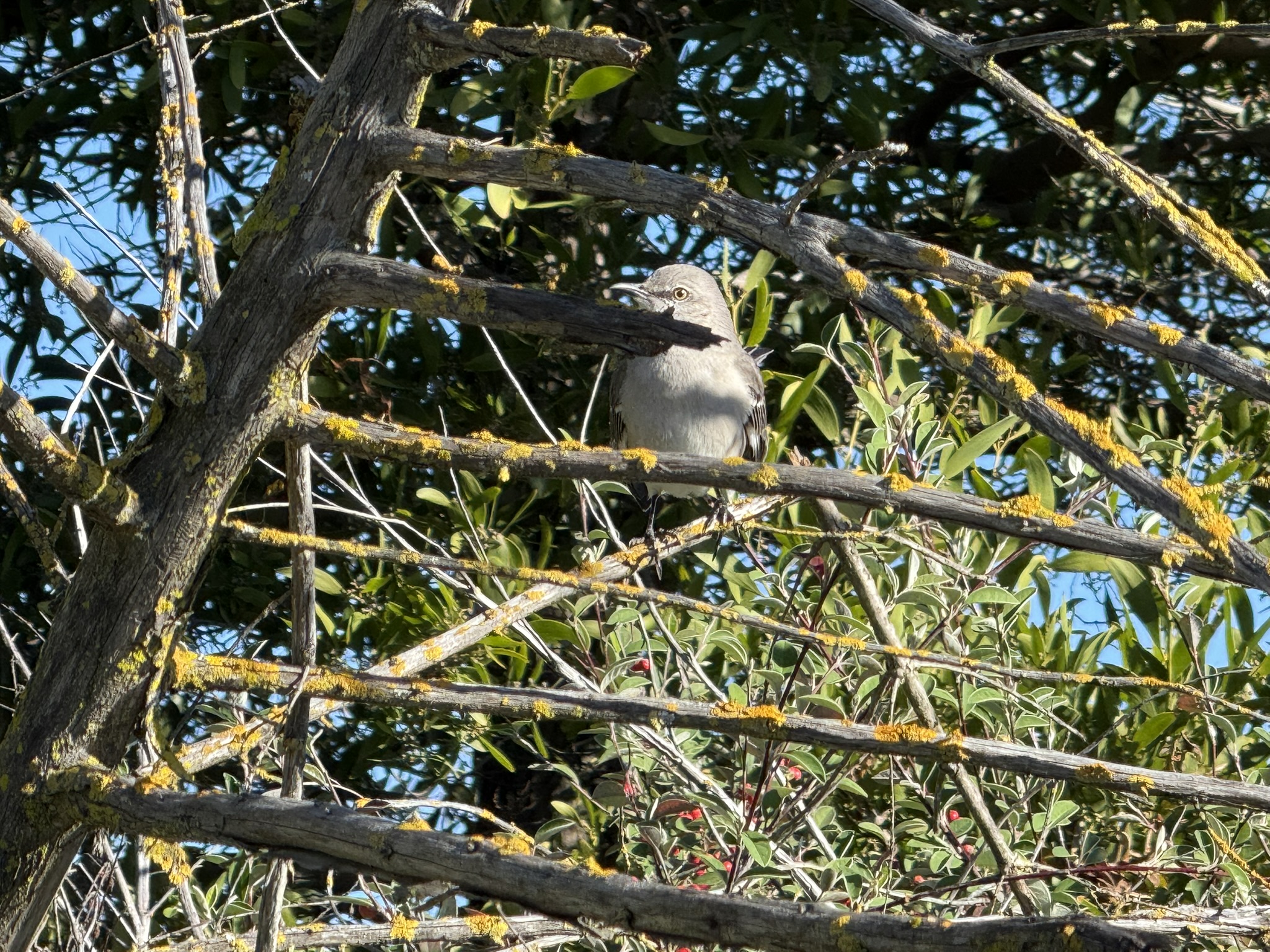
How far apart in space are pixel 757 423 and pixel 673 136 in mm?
1250

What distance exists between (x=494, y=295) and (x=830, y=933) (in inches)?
28.3

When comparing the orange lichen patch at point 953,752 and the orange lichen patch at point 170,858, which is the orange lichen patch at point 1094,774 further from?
the orange lichen patch at point 170,858

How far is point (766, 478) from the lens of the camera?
1362 millimetres

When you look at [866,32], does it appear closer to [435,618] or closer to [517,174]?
[435,618]

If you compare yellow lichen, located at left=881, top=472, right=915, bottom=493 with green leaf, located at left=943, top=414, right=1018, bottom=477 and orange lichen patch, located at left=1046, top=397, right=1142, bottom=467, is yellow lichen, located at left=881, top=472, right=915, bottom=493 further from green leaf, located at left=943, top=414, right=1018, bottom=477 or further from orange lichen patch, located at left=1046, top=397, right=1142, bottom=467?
green leaf, located at left=943, top=414, right=1018, bottom=477

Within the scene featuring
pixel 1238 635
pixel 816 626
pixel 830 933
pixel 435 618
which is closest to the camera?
pixel 830 933

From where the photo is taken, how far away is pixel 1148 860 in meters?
2.51

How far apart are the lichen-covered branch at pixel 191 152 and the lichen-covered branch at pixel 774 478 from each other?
0.36m

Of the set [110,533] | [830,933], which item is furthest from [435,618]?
[830,933]

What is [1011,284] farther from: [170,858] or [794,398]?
[794,398]

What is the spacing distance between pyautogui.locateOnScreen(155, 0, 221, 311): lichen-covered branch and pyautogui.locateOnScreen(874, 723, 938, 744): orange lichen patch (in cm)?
98

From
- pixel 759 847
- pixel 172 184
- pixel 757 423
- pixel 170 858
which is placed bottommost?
pixel 757 423

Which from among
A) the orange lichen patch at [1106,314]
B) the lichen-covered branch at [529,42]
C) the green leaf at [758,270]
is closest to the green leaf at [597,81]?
the green leaf at [758,270]

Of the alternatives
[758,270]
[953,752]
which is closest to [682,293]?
[758,270]
